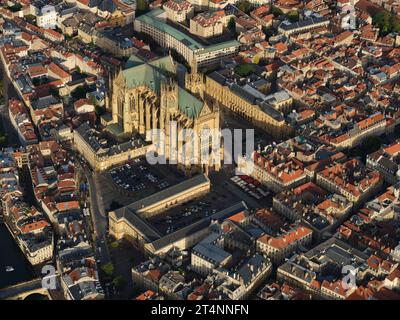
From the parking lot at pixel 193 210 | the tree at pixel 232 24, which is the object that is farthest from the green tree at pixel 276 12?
the parking lot at pixel 193 210

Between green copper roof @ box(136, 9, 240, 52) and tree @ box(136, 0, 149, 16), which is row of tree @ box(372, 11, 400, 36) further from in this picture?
tree @ box(136, 0, 149, 16)

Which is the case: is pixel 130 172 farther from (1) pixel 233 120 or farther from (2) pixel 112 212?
(1) pixel 233 120

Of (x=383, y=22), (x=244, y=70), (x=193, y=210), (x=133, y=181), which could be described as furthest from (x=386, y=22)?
(x=133, y=181)

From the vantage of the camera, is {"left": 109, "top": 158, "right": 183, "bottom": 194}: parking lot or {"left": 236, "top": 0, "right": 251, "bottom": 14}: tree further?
{"left": 236, "top": 0, "right": 251, "bottom": 14}: tree

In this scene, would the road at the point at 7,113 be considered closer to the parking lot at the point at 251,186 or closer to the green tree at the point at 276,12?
the parking lot at the point at 251,186

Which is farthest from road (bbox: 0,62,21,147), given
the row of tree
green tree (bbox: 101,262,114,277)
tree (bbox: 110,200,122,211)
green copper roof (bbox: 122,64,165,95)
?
the row of tree

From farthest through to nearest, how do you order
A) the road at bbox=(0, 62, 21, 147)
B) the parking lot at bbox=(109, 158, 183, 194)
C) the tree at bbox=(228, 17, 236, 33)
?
1. the tree at bbox=(228, 17, 236, 33)
2. the road at bbox=(0, 62, 21, 147)
3. the parking lot at bbox=(109, 158, 183, 194)
